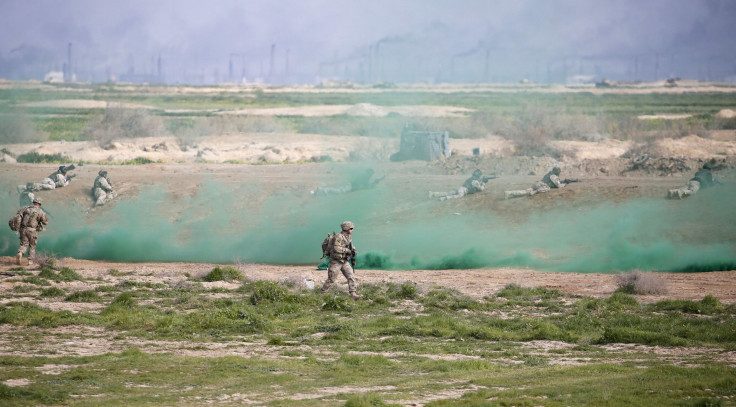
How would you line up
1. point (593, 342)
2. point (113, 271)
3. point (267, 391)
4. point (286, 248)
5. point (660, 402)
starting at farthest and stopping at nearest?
point (286, 248), point (113, 271), point (593, 342), point (267, 391), point (660, 402)

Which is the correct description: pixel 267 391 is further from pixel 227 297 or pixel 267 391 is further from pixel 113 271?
pixel 113 271

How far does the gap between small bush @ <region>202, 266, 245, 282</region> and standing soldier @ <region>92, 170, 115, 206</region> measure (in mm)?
14391

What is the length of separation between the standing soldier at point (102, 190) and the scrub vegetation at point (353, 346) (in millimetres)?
13724

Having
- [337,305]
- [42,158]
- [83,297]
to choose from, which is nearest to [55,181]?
[42,158]

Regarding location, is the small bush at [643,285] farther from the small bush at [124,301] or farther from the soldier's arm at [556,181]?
the soldier's arm at [556,181]

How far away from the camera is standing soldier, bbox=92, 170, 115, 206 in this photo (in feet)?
141

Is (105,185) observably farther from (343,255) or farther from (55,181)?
(343,255)

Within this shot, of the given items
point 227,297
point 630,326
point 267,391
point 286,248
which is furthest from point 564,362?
point 286,248

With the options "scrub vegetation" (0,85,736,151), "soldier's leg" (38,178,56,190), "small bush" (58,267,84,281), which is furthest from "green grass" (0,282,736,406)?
"scrub vegetation" (0,85,736,151)

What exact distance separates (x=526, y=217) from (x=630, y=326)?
707 inches

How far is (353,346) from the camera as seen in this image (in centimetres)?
1944

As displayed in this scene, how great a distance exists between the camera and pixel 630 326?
21.2m

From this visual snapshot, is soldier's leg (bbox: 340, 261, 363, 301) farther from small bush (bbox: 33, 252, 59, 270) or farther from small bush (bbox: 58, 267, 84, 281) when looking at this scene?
small bush (bbox: 33, 252, 59, 270)

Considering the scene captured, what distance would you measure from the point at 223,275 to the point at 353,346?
11507 millimetres
